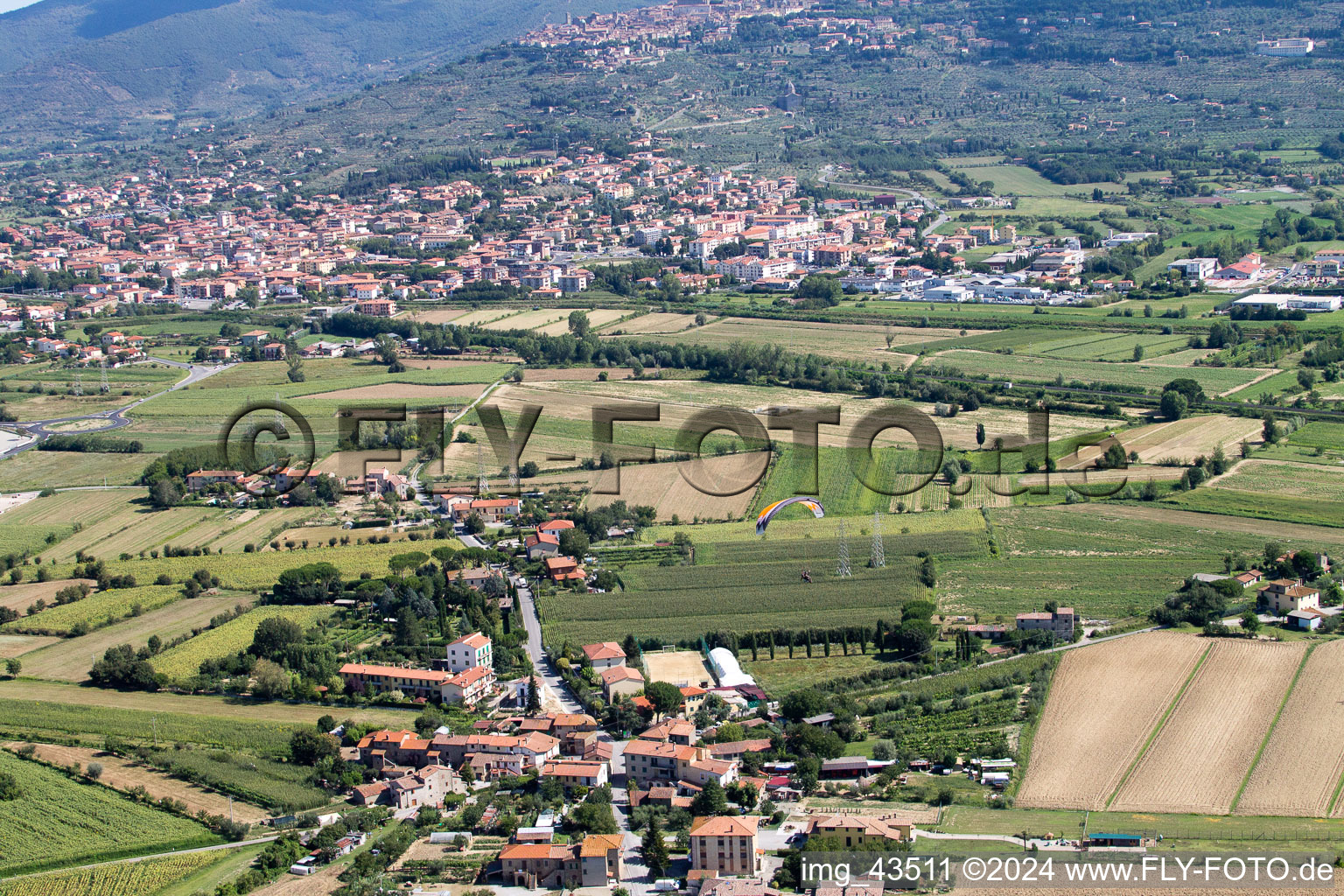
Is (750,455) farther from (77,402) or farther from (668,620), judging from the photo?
(77,402)

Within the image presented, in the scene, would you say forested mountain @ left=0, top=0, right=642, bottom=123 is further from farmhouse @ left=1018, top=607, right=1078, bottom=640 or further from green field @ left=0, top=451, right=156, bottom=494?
farmhouse @ left=1018, top=607, right=1078, bottom=640

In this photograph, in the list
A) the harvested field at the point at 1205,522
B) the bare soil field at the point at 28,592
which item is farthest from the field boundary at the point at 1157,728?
the bare soil field at the point at 28,592

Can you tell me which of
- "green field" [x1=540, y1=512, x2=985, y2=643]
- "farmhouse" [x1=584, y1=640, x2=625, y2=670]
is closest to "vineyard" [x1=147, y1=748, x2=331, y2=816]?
"farmhouse" [x1=584, y1=640, x2=625, y2=670]

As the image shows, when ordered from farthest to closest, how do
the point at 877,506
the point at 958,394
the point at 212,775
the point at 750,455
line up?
the point at 958,394 < the point at 750,455 < the point at 877,506 < the point at 212,775

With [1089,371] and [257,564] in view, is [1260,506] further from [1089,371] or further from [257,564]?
[257,564]

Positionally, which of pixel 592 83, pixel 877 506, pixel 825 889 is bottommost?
pixel 825 889

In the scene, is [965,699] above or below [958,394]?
below

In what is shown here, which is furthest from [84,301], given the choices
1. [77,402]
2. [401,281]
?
[77,402]
